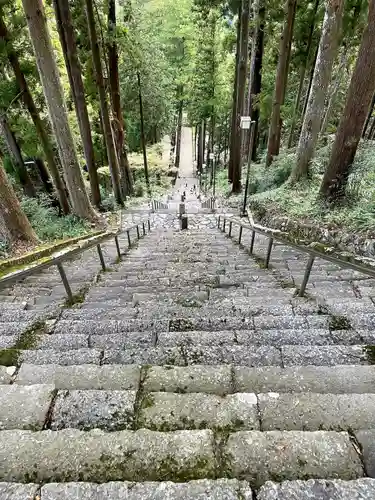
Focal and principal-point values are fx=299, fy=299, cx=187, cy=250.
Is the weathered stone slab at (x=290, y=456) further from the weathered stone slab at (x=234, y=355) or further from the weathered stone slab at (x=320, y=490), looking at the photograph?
the weathered stone slab at (x=234, y=355)

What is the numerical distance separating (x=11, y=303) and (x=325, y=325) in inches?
136

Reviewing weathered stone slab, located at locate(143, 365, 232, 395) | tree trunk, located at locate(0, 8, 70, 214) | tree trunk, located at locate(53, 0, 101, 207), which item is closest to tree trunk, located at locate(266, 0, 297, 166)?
tree trunk, located at locate(53, 0, 101, 207)

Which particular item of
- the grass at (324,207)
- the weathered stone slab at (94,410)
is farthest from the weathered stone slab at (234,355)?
the grass at (324,207)

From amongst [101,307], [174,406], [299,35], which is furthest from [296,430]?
[299,35]

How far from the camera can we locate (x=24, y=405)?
1.63 m

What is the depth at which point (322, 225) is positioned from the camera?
6348 mm

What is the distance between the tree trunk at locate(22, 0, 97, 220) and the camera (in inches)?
265

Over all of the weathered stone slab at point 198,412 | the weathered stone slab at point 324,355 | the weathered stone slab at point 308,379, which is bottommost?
the weathered stone slab at point 324,355

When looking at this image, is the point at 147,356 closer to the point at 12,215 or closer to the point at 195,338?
the point at 195,338

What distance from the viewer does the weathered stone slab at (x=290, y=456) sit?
1.22 metres

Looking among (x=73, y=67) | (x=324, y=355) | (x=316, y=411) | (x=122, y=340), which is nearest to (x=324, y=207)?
(x=324, y=355)

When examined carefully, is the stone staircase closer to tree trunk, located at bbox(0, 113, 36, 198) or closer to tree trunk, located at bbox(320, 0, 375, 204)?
tree trunk, located at bbox(320, 0, 375, 204)

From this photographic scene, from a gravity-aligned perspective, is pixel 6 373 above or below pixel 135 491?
below

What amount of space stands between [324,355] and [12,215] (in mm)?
6301
